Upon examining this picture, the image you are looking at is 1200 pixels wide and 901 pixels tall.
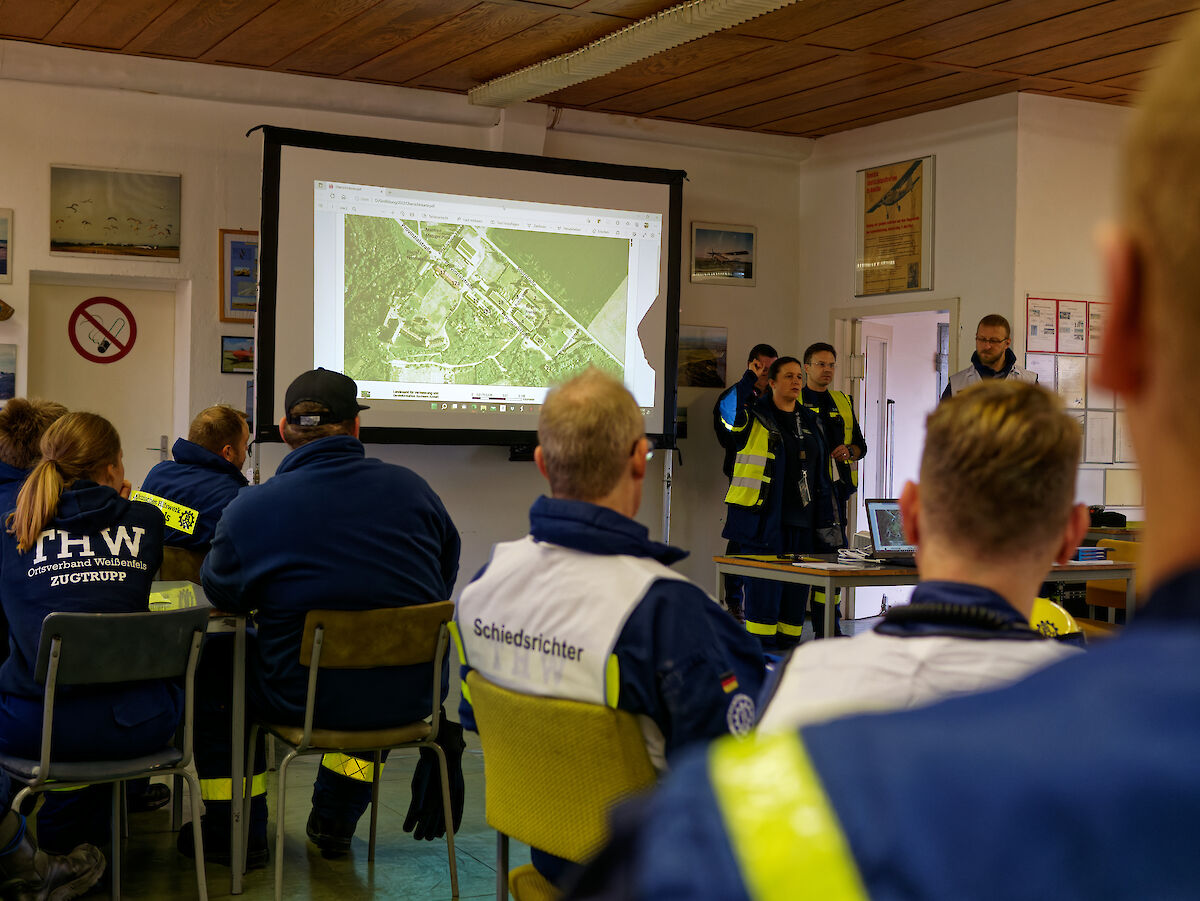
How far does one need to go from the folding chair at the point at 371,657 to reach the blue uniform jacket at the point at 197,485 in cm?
102

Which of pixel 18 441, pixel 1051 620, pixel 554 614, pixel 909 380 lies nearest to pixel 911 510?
pixel 554 614

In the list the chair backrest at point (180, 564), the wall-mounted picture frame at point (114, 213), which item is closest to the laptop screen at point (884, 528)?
the chair backrest at point (180, 564)

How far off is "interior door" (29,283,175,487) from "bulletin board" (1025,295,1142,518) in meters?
4.52

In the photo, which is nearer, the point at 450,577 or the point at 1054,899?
the point at 1054,899

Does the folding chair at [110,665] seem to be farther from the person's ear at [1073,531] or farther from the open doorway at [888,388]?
the open doorway at [888,388]

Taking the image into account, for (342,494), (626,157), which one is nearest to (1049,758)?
(342,494)

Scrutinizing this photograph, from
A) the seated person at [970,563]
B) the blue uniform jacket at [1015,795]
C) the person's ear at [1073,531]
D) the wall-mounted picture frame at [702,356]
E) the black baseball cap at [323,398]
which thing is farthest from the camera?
the wall-mounted picture frame at [702,356]

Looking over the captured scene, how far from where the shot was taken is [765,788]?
330 mm

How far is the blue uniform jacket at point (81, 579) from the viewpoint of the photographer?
3.02m

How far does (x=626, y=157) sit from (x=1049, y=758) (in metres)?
7.21

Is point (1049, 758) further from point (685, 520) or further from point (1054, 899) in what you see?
point (685, 520)

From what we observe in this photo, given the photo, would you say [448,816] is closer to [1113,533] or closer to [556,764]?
[556,764]

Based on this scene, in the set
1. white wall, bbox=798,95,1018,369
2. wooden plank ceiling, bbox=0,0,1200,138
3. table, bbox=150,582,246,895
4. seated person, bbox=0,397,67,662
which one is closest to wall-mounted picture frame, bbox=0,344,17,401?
wooden plank ceiling, bbox=0,0,1200,138

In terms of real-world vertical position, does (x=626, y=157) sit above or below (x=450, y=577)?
above
